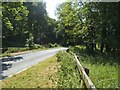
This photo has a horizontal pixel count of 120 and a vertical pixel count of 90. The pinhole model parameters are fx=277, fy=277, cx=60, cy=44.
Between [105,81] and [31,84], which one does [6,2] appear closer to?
[31,84]

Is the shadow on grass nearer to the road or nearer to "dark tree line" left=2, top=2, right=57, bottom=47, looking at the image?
the road

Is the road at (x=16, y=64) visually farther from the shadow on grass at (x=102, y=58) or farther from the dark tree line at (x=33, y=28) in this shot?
the dark tree line at (x=33, y=28)

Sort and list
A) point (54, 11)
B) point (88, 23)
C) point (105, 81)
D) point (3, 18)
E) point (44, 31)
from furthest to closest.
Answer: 1. point (54, 11)
2. point (44, 31)
3. point (88, 23)
4. point (3, 18)
5. point (105, 81)

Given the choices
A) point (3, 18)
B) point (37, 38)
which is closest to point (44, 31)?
point (37, 38)

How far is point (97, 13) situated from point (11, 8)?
13.1 metres

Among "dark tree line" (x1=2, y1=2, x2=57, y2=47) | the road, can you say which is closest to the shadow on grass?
the road

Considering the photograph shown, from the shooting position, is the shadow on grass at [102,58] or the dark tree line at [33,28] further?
the dark tree line at [33,28]

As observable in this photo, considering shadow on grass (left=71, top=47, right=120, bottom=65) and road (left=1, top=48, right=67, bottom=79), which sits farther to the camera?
shadow on grass (left=71, top=47, right=120, bottom=65)

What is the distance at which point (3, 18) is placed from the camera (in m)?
25.5

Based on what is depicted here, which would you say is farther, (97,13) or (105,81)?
(97,13)

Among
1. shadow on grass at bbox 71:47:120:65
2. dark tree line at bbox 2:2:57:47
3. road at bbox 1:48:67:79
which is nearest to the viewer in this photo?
road at bbox 1:48:67:79

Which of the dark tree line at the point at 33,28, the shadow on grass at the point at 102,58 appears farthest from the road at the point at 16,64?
the dark tree line at the point at 33,28

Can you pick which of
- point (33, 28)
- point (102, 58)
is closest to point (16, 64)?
point (102, 58)

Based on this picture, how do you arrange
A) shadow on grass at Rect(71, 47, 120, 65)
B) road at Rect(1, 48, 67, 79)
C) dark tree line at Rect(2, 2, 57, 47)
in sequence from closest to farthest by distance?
road at Rect(1, 48, 67, 79)
shadow on grass at Rect(71, 47, 120, 65)
dark tree line at Rect(2, 2, 57, 47)
